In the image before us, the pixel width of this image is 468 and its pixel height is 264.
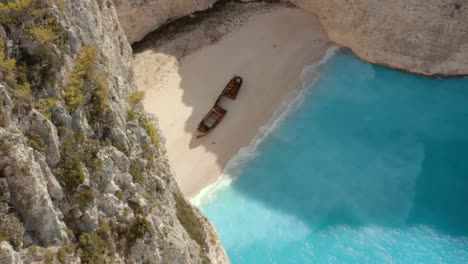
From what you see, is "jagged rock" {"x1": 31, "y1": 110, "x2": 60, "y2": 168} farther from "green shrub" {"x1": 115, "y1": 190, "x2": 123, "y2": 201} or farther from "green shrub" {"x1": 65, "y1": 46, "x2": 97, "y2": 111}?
"green shrub" {"x1": 115, "y1": 190, "x2": 123, "y2": 201}

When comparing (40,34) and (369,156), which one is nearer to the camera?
(40,34)

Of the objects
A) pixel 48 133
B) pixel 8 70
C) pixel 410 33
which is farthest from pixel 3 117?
pixel 410 33

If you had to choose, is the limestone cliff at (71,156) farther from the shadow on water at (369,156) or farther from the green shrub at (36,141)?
the shadow on water at (369,156)

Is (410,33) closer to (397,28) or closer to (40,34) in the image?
(397,28)

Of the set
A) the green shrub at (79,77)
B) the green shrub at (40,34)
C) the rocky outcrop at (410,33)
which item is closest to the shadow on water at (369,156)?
the rocky outcrop at (410,33)

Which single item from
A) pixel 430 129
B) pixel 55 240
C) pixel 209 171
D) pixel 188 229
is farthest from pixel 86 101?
pixel 430 129

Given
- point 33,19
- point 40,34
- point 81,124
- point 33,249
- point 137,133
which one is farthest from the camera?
point 137,133

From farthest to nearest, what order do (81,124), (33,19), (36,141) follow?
(81,124), (33,19), (36,141)

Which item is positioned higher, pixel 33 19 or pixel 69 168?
pixel 33 19
